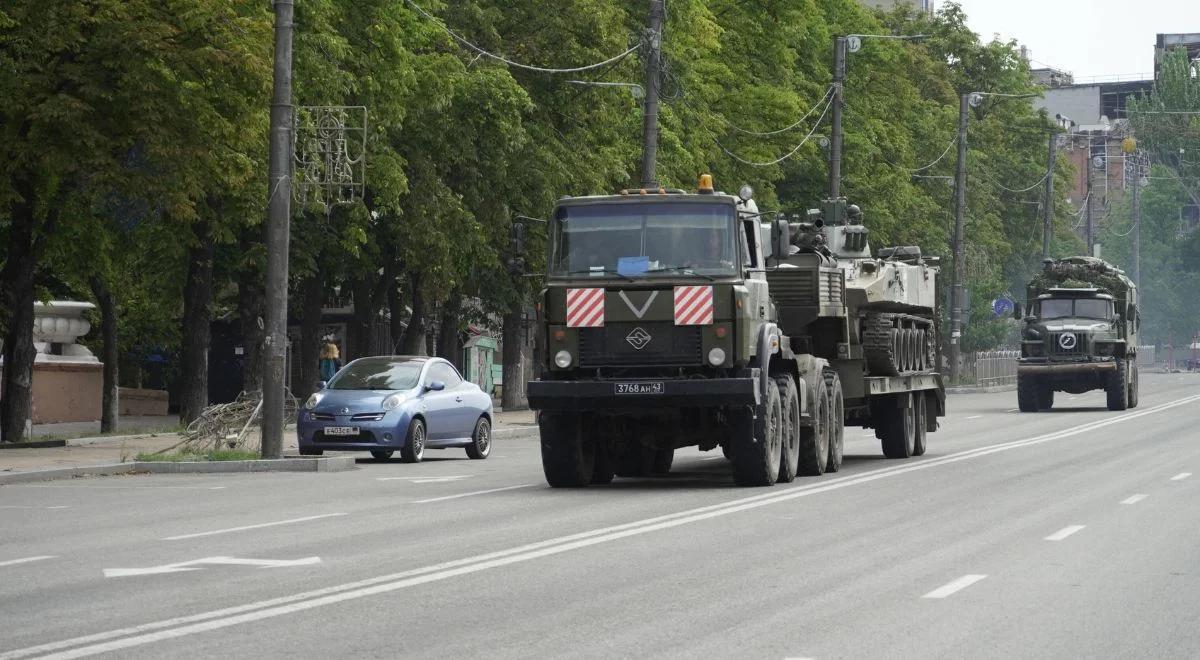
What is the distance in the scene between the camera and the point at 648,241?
21.3m

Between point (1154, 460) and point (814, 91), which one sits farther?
point (814, 91)

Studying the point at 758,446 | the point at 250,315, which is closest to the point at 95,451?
the point at 250,315

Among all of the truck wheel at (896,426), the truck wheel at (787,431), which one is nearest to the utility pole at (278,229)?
the truck wheel at (787,431)

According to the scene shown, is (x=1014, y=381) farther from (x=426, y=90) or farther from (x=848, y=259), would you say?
(x=848, y=259)

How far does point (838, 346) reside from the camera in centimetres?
2505

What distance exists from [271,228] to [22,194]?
5197mm

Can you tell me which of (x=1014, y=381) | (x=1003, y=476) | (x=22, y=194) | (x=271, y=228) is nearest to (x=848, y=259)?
(x=1003, y=476)

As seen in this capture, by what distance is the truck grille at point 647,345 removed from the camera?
69.4 ft

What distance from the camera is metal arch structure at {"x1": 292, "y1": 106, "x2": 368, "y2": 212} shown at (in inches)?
1194

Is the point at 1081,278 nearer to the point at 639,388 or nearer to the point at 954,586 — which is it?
the point at 639,388

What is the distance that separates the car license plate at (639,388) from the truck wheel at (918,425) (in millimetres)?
9121

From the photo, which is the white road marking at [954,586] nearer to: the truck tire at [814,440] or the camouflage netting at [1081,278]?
the truck tire at [814,440]

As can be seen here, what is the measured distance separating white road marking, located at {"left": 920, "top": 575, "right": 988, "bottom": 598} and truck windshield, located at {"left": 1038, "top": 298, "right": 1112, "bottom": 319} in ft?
131

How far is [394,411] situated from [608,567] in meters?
15.3
